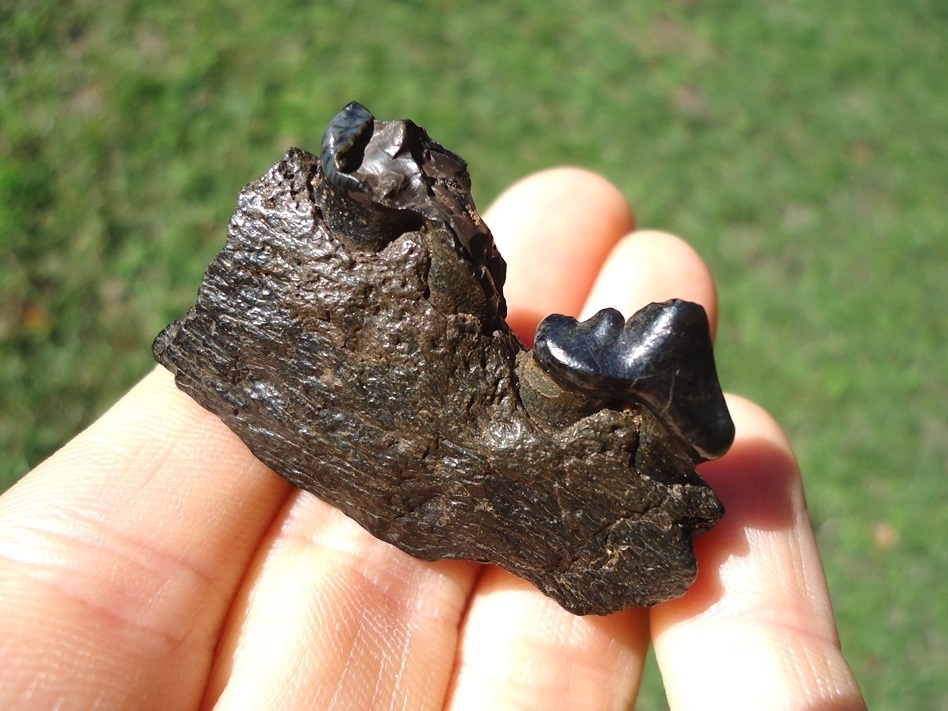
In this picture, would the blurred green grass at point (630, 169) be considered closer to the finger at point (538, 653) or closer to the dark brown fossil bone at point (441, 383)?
the finger at point (538, 653)

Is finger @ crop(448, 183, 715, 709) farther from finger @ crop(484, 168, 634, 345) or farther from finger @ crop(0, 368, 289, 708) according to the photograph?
finger @ crop(484, 168, 634, 345)

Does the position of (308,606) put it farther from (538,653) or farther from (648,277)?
(648,277)

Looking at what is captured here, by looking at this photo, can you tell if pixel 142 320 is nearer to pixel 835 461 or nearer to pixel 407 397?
pixel 407 397

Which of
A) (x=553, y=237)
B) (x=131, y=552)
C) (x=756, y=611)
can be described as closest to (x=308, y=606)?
(x=131, y=552)

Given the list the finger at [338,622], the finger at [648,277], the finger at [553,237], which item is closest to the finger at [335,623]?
the finger at [338,622]

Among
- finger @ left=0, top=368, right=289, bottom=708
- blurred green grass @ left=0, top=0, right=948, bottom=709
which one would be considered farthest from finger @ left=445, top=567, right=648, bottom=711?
blurred green grass @ left=0, top=0, right=948, bottom=709

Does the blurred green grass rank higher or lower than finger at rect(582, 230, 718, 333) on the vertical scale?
lower
